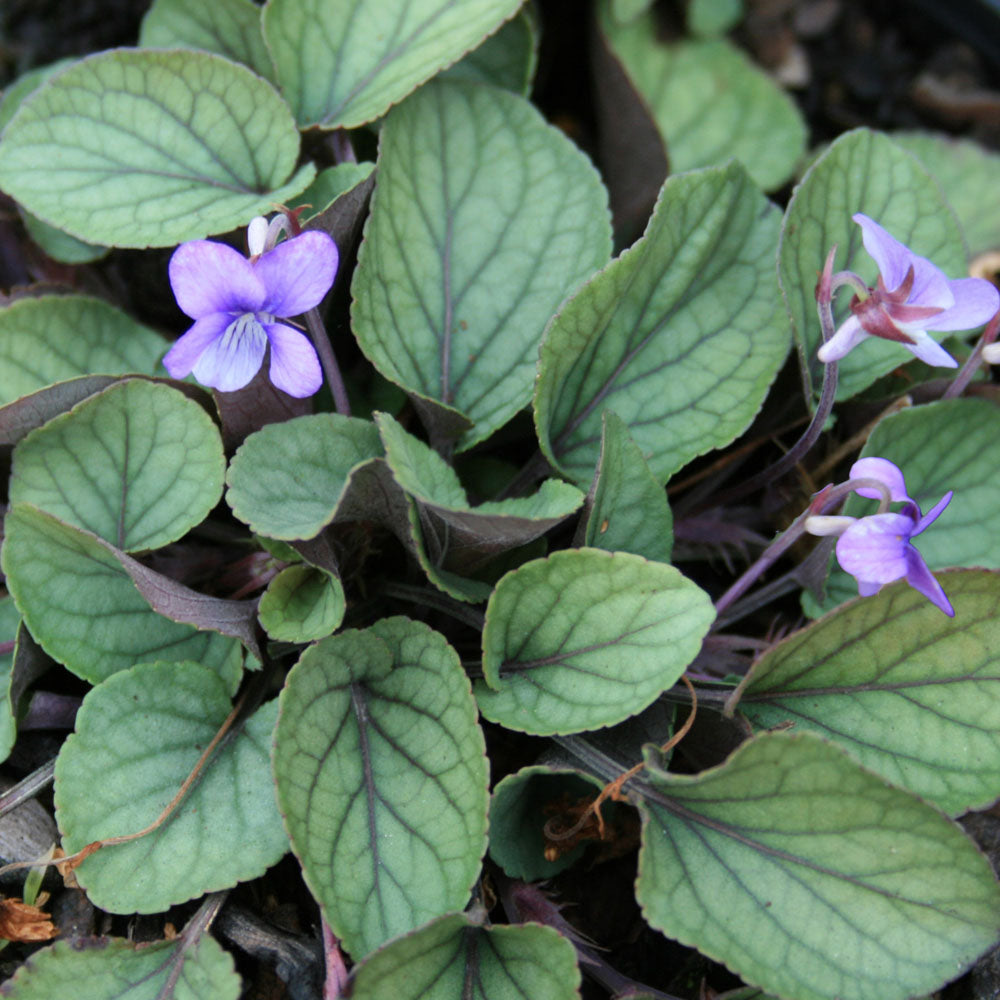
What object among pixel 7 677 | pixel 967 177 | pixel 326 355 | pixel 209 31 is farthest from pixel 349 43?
pixel 967 177

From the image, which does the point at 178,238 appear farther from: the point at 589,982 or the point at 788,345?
the point at 589,982

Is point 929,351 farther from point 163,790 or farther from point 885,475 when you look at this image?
point 163,790

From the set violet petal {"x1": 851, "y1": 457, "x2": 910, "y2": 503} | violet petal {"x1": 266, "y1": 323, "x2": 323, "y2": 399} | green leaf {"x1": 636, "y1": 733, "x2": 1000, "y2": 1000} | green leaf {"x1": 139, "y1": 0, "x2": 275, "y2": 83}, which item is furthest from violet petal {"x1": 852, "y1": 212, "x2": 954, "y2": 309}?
green leaf {"x1": 139, "y1": 0, "x2": 275, "y2": 83}

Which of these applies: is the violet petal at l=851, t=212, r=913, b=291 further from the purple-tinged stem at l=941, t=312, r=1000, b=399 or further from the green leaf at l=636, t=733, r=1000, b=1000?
the green leaf at l=636, t=733, r=1000, b=1000

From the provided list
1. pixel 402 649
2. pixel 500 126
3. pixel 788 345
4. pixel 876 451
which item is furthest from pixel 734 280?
pixel 402 649

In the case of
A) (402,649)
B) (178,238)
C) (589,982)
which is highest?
(178,238)

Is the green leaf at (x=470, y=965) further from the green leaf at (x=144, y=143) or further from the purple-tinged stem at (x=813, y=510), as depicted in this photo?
the green leaf at (x=144, y=143)
